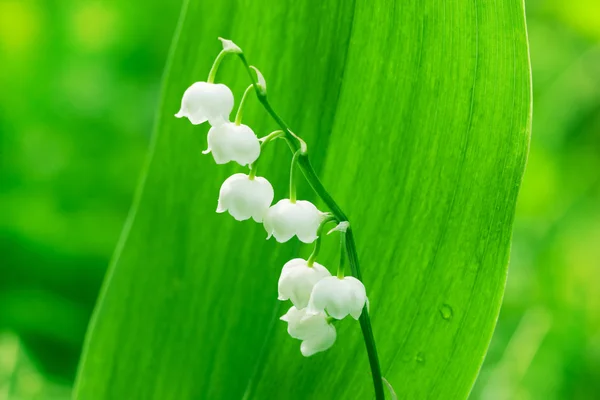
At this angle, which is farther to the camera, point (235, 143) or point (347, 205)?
point (347, 205)

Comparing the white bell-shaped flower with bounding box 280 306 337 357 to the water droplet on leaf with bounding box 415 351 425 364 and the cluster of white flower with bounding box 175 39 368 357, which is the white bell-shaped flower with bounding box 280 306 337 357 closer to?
the cluster of white flower with bounding box 175 39 368 357

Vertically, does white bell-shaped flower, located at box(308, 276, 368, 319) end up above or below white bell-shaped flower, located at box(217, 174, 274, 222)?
below

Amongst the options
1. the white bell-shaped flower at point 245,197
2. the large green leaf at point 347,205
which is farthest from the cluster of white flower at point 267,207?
the large green leaf at point 347,205

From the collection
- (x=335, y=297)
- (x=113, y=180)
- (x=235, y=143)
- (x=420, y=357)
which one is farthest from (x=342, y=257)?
(x=113, y=180)

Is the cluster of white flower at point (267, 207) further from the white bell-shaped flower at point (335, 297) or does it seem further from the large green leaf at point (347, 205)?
the large green leaf at point (347, 205)

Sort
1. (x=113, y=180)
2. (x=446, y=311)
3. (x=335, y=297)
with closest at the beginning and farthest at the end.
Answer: (x=335, y=297) < (x=446, y=311) < (x=113, y=180)

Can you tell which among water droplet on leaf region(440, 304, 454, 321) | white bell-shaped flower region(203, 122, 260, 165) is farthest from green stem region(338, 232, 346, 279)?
water droplet on leaf region(440, 304, 454, 321)

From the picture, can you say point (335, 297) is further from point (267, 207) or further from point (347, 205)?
point (347, 205)

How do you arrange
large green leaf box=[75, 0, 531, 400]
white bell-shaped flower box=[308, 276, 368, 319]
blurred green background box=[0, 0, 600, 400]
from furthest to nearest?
1. blurred green background box=[0, 0, 600, 400]
2. large green leaf box=[75, 0, 531, 400]
3. white bell-shaped flower box=[308, 276, 368, 319]
